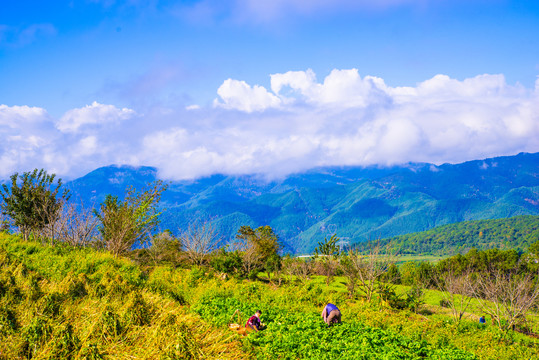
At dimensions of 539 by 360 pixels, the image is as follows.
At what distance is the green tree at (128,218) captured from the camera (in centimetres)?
2158

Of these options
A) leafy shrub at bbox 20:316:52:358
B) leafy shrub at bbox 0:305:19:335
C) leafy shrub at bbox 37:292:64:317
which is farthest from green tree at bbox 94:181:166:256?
leafy shrub at bbox 20:316:52:358

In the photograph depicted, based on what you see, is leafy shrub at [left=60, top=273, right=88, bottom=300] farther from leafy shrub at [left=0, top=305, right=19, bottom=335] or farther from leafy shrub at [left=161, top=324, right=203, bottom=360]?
leafy shrub at [left=161, top=324, right=203, bottom=360]

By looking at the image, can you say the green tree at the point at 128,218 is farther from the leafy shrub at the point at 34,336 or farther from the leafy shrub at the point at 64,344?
the leafy shrub at the point at 64,344

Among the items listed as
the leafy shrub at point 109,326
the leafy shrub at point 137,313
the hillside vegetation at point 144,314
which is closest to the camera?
the hillside vegetation at point 144,314

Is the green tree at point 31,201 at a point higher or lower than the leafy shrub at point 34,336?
higher

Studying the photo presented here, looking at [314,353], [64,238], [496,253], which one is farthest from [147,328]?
[496,253]

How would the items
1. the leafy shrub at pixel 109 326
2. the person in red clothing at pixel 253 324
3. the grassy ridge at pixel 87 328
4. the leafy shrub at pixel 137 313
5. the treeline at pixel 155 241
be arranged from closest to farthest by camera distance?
the grassy ridge at pixel 87 328, the leafy shrub at pixel 109 326, the leafy shrub at pixel 137 313, the person in red clothing at pixel 253 324, the treeline at pixel 155 241

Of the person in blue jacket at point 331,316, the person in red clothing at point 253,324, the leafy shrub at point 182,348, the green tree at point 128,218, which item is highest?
the green tree at point 128,218

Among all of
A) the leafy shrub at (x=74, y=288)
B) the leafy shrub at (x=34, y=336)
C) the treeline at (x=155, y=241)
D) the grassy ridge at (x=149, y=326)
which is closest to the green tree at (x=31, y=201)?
the treeline at (x=155, y=241)

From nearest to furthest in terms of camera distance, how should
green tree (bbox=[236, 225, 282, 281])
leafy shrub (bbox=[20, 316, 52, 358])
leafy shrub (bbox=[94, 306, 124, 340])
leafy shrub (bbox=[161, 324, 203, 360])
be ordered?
leafy shrub (bbox=[20, 316, 52, 358])
leafy shrub (bbox=[161, 324, 203, 360])
leafy shrub (bbox=[94, 306, 124, 340])
green tree (bbox=[236, 225, 282, 281])

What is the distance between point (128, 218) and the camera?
70.6 feet

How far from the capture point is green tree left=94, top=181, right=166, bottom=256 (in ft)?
70.8

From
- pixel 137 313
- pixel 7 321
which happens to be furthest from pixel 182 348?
pixel 7 321

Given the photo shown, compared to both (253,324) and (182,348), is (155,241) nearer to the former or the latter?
(253,324)
